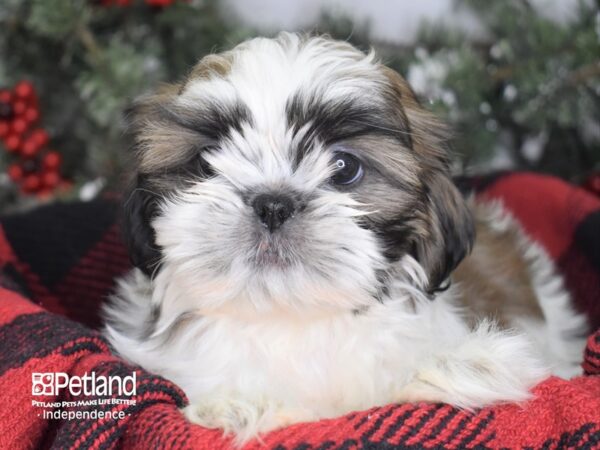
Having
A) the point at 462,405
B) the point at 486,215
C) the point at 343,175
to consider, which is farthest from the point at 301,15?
the point at 462,405

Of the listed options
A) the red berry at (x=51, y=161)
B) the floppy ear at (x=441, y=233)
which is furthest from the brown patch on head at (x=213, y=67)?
the red berry at (x=51, y=161)

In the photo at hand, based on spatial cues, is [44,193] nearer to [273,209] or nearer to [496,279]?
[496,279]

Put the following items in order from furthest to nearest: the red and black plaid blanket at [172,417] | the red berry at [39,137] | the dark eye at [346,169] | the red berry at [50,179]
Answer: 1. the red berry at [50,179]
2. the red berry at [39,137]
3. the dark eye at [346,169]
4. the red and black plaid blanket at [172,417]

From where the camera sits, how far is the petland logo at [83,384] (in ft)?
4.10

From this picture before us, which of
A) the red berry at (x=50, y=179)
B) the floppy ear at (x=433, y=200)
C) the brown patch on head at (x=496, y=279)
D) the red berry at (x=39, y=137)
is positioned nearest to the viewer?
the floppy ear at (x=433, y=200)

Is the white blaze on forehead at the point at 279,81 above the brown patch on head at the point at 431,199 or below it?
above

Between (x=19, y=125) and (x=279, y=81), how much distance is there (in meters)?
1.61

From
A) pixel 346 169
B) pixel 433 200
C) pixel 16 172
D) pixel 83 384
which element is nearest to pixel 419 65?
pixel 433 200

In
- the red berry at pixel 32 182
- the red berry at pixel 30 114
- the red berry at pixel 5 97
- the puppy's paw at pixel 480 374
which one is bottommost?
the red berry at pixel 32 182

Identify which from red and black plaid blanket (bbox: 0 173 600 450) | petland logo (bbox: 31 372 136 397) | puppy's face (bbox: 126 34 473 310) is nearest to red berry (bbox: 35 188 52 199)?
red and black plaid blanket (bbox: 0 173 600 450)

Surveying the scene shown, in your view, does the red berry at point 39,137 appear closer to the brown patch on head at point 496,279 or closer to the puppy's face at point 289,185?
the puppy's face at point 289,185

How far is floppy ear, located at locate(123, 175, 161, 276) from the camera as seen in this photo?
1512 mm

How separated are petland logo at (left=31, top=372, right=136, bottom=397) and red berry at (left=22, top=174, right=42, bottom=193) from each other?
64.8 inches

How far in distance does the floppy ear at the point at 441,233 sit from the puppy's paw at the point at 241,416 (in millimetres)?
362
